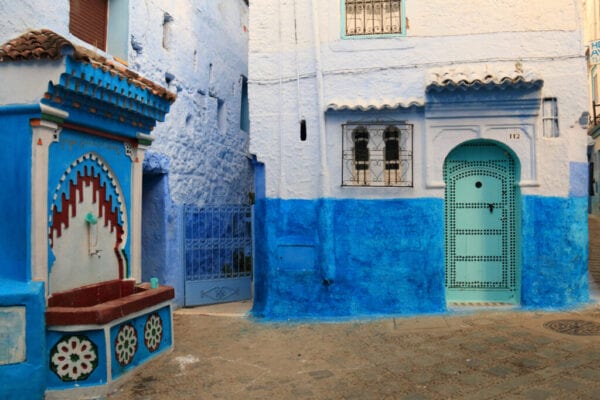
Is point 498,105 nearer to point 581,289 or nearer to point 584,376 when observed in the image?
point 581,289

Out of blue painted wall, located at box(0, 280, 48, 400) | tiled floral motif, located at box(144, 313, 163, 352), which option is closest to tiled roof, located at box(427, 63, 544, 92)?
tiled floral motif, located at box(144, 313, 163, 352)

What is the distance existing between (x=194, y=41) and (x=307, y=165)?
3829 mm

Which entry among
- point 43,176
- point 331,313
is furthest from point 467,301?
point 43,176

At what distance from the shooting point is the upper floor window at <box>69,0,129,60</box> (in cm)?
715

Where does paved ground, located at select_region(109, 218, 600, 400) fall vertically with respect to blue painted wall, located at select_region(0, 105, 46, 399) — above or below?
below

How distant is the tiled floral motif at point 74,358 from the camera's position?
463 centimetres

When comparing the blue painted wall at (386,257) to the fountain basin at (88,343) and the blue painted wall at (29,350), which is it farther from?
the blue painted wall at (29,350)

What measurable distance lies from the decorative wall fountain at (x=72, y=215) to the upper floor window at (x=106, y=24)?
213 cm

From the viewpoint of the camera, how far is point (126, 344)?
512 cm

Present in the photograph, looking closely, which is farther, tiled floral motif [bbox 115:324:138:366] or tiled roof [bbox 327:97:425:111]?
tiled roof [bbox 327:97:425:111]

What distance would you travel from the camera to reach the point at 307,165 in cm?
820

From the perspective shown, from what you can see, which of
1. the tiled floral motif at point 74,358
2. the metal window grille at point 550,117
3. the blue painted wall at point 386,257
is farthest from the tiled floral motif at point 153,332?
the metal window grille at point 550,117

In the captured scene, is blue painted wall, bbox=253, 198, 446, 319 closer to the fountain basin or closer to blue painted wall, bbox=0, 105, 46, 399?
the fountain basin

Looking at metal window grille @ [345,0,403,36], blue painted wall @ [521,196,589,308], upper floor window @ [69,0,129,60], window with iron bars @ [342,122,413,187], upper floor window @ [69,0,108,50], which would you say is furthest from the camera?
metal window grille @ [345,0,403,36]
